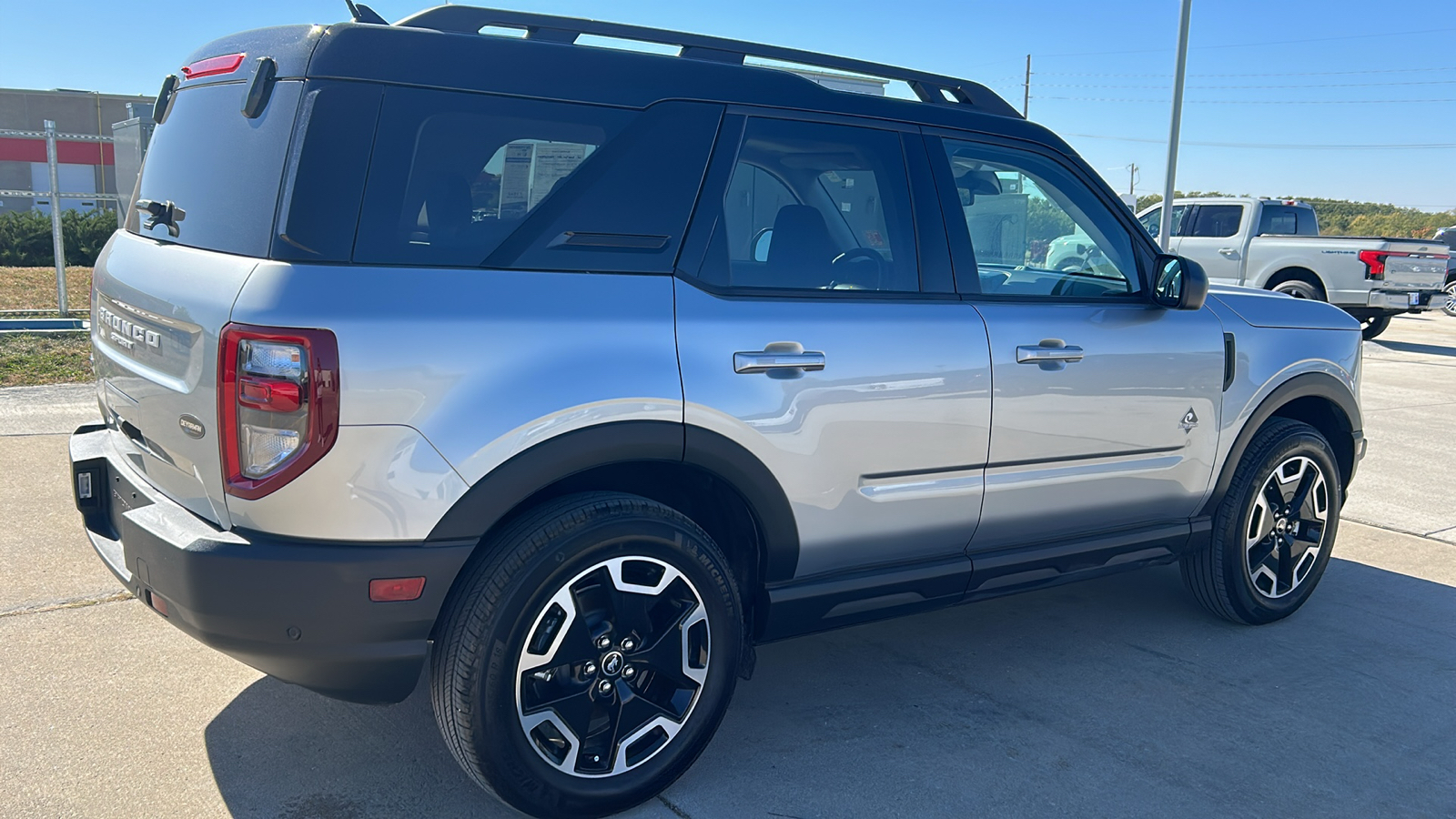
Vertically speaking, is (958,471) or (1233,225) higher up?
(1233,225)

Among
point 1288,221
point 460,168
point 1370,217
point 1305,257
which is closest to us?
point 460,168

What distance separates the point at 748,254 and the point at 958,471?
0.96 metres

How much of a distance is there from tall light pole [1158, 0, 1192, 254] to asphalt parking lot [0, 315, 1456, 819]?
11235 millimetres

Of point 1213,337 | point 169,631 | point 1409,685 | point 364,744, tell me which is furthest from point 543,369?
point 1409,685

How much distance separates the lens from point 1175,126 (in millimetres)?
15625

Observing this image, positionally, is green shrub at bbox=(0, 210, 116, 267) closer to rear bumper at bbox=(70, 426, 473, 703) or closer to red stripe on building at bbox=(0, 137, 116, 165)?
red stripe on building at bbox=(0, 137, 116, 165)

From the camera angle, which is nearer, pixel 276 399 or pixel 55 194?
pixel 276 399

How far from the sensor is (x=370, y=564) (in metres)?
2.48

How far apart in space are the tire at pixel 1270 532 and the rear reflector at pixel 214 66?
12.3 ft

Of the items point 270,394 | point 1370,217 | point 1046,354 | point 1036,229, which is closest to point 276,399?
point 270,394

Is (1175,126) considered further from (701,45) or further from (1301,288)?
(701,45)

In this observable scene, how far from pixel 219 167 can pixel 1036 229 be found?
8.75 ft

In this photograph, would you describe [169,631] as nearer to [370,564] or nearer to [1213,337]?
[370,564]

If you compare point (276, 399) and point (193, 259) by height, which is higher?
point (193, 259)
